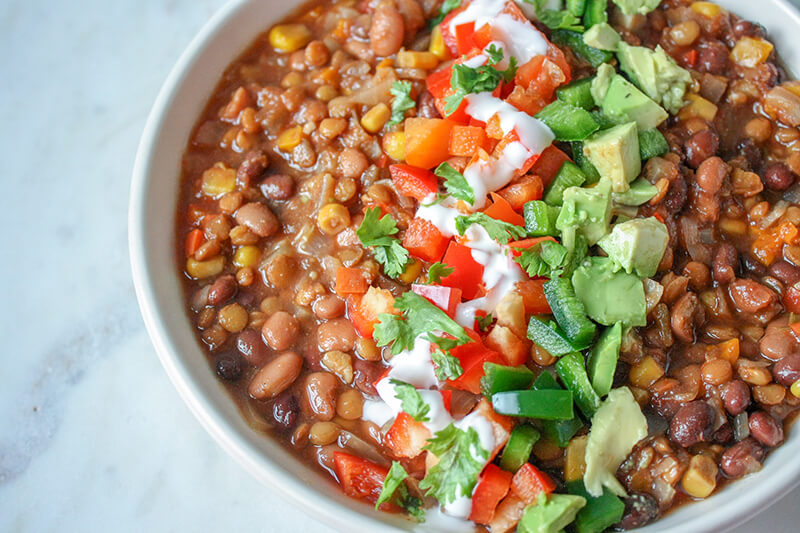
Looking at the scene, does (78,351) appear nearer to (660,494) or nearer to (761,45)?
(660,494)

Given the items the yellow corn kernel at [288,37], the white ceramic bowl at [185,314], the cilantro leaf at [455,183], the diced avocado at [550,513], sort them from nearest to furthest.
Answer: the diced avocado at [550,513]
the white ceramic bowl at [185,314]
the cilantro leaf at [455,183]
the yellow corn kernel at [288,37]

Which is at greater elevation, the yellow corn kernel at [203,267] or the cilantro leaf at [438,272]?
the cilantro leaf at [438,272]

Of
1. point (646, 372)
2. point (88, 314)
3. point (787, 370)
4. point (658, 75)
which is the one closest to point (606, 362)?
point (646, 372)

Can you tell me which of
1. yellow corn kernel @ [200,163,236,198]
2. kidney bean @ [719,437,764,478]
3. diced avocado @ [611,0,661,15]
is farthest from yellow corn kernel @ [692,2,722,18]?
yellow corn kernel @ [200,163,236,198]

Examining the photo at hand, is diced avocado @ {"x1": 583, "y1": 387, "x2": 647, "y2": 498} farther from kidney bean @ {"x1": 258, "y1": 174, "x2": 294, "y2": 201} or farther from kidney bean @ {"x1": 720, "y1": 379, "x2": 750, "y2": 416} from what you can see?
kidney bean @ {"x1": 258, "y1": 174, "x2": 294, "y2": 201}

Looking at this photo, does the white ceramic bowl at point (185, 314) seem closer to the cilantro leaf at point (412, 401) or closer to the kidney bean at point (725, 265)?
the cilantro leaf at point (412, 401)

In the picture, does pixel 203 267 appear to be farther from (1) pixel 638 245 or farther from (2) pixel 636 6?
(2) pixel 636 6

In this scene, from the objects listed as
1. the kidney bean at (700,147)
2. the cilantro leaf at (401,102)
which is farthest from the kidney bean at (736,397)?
the cilantro leaf at (401,102)

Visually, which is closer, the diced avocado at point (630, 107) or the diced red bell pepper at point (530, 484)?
the diced red bell pepper at point (530, 484)
